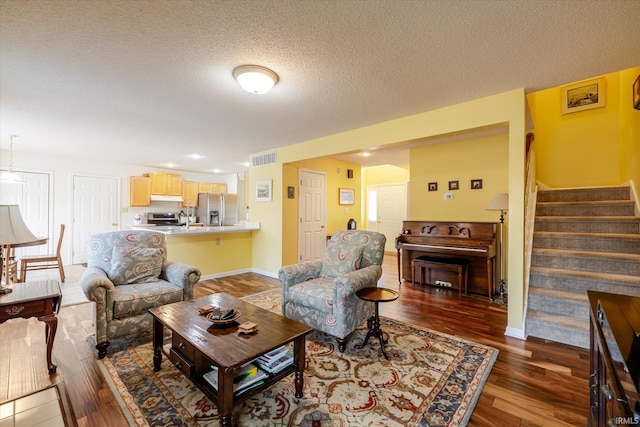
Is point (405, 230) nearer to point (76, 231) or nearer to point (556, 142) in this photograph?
point (556, 142)

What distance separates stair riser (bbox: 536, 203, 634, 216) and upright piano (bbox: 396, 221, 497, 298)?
0.78 m

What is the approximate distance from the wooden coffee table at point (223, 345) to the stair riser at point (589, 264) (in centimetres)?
288

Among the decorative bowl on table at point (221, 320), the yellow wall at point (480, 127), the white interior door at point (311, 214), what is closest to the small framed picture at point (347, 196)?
the white interior door at point (311, 214)

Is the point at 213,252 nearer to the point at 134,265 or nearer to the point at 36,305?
the point at 134,265

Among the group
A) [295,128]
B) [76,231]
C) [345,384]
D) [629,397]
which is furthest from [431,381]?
[76,231]

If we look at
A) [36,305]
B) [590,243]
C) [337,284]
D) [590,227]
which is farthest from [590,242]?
[36,305]

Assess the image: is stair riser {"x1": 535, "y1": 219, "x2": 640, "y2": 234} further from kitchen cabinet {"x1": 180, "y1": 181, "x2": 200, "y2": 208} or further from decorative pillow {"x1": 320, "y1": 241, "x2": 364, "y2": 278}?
kitchen cabinet {"x1": 180, "y1": 181, "x2": 200, "y2": 208}

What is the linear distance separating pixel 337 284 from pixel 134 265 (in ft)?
6.66

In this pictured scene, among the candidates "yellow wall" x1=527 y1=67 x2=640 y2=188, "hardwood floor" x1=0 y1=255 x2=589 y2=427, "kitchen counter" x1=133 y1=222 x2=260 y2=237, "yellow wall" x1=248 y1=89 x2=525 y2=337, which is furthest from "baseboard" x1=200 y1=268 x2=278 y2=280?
"yellow wall" x1=527 y1=67 x2=640 y2=188

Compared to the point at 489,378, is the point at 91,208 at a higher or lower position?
higher

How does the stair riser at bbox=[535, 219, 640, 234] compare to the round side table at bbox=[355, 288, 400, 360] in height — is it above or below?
Result: above

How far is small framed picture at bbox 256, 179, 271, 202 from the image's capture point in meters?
5.07

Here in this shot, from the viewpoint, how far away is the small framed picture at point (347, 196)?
6156 millimetres

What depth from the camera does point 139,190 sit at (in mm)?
6578
